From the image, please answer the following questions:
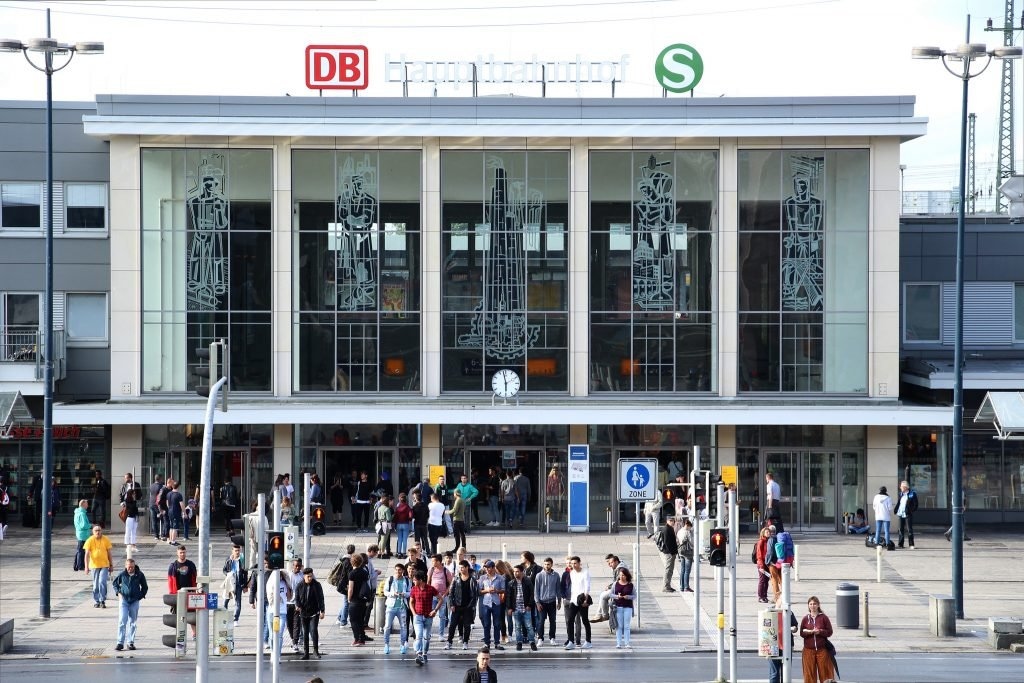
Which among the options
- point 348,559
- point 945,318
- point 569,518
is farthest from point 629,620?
point 945,318

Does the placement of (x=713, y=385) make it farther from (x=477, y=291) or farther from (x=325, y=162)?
→ (x=325, y=162)

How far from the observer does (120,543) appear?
38.5m

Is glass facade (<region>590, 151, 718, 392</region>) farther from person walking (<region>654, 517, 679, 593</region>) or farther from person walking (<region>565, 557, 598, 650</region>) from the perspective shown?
person walking (<region>565, 557, 598, 650</region>)

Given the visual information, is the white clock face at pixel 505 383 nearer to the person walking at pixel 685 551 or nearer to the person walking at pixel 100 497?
the person walking at pixel 685 551

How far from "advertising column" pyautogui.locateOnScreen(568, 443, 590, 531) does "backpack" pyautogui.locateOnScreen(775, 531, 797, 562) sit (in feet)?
40.0

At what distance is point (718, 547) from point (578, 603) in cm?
373

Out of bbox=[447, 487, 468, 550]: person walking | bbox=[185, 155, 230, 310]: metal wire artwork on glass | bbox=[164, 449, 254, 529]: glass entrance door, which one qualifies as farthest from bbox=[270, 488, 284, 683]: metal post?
bbox=[185, 155, 230, 310]: metal wire artwork on glass

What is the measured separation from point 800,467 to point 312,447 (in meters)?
14.2

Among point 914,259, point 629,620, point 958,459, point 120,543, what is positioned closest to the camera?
point 629,620

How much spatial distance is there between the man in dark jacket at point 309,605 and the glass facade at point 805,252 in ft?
62.9

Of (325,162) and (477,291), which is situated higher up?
(325,162)

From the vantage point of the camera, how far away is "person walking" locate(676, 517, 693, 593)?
30.2 m

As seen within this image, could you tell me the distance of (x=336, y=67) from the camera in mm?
41875

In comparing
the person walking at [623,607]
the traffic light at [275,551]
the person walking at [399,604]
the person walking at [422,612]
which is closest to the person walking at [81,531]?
the person walking at [399,604]
